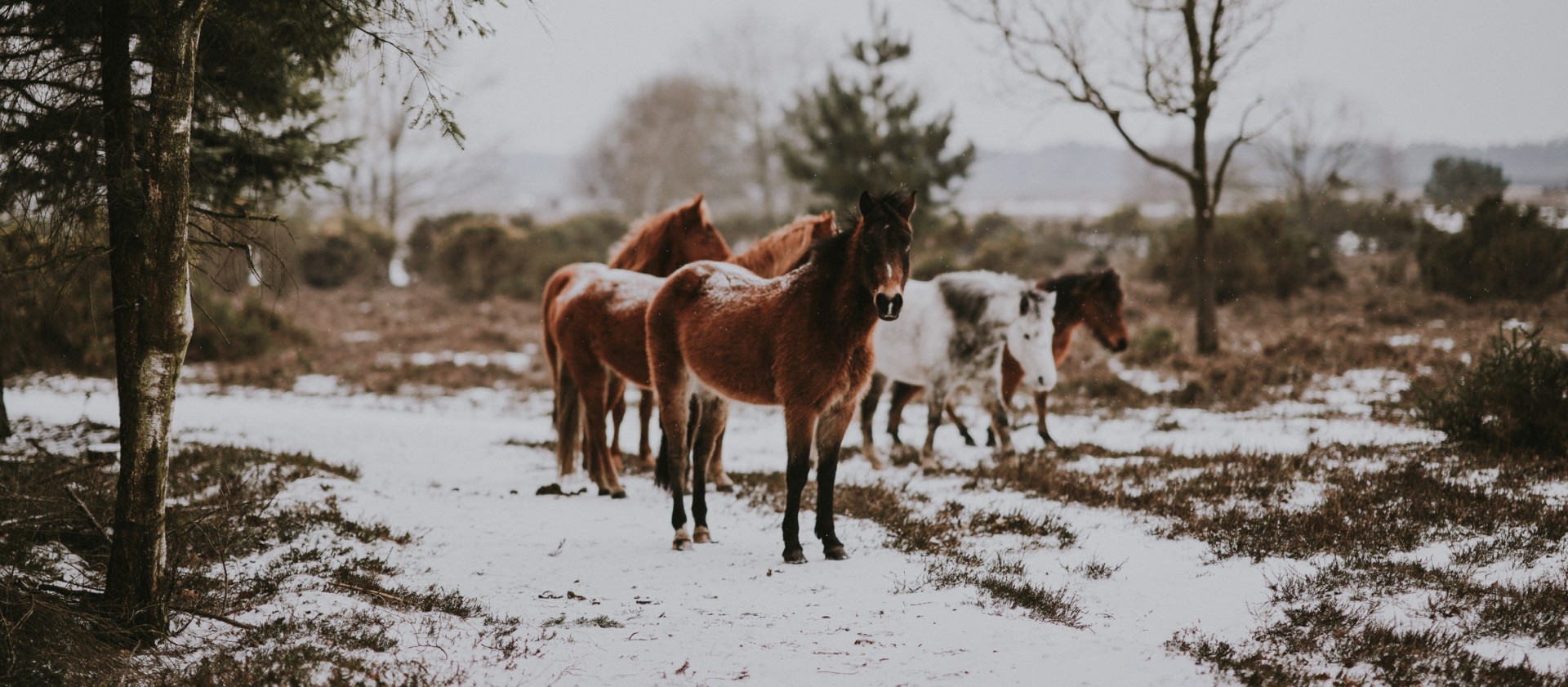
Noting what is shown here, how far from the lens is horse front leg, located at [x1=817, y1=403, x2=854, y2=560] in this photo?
5578mm

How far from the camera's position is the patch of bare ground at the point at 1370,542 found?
387 cm

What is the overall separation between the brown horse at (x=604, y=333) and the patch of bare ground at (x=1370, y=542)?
2670 millimetres

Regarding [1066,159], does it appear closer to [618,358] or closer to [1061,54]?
[1061,54]

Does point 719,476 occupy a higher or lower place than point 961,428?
lower

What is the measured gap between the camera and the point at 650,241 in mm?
8508

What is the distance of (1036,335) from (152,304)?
24.6 ft

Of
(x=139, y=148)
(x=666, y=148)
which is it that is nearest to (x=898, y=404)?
(x=139, y=148)

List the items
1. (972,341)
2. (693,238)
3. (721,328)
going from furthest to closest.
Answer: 1. (972,341)
2. (693,238)
3. (721,328)

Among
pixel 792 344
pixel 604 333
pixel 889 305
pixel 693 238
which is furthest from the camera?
pixel 693 238

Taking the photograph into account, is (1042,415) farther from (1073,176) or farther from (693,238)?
(1073,176)

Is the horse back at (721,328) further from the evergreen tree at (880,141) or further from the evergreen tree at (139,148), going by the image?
the evergreen tree at (880,141)

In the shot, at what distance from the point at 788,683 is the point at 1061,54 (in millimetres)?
14096

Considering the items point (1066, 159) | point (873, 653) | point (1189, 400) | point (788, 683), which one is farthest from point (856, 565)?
point (1066, 159)

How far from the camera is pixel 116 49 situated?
4.40m
